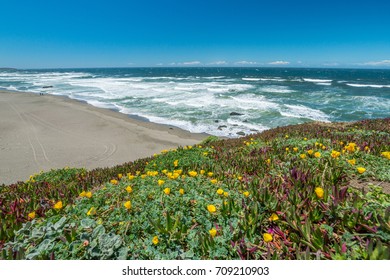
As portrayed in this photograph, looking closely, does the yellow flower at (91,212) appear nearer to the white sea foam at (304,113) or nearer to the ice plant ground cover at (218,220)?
the ice plant ground cover at (218,220)

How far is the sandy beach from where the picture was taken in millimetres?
12141

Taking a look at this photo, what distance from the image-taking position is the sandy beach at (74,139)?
1214 centimetres

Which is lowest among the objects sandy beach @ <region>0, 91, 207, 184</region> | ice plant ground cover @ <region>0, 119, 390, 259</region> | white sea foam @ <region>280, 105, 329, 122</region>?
sandy beach @ <region>0, 91, 207, 184</region>

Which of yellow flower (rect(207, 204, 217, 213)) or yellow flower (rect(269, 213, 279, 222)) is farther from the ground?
yellow flower (rect(207, 204, 217, 213))

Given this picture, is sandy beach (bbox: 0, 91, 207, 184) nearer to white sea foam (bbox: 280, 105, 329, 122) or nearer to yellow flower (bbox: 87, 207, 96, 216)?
yellow flower (bbox: 87, 207, 96, 216)

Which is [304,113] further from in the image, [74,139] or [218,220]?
[218,220]

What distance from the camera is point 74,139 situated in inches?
637

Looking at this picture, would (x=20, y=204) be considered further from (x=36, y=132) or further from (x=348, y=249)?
(x=36, y=132)

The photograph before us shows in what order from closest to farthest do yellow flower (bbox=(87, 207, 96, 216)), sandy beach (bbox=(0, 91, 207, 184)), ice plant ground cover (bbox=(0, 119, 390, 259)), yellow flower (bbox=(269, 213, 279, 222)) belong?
ice plant ground cover (bbox=(0, 119, 390, 259)) → yellow flower (bbox=(269, 213, 279, 222)) → yellow flower (bbox=(87, 207, 96, 216)) → sandy beach (bbox=(0, 91, 207, 184))

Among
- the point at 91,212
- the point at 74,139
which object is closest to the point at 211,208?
the point at 91,212

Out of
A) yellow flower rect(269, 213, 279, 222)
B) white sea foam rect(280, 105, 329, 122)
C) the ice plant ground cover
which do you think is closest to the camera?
the ice plant ground cover

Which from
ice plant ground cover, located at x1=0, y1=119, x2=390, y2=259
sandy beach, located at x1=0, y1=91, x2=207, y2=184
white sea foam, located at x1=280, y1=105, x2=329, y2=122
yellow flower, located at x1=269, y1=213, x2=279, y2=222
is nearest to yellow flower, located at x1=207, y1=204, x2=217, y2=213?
ice plant ground cover, located at x1=0, y1=119, x2=390, y2=259
